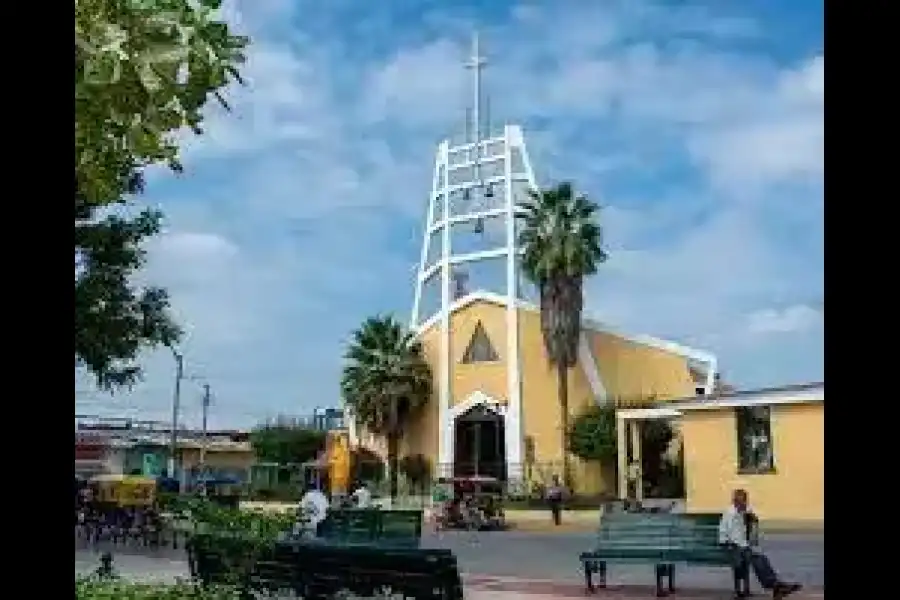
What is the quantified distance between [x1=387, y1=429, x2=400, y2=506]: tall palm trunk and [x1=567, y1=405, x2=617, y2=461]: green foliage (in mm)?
530

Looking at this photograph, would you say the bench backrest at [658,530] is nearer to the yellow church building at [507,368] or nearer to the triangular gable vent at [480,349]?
the yellow church building at [507,368]

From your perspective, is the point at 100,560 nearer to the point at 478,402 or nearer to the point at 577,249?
the point at 478,402

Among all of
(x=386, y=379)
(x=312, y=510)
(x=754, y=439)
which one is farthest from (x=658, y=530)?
(x=312, y=510)

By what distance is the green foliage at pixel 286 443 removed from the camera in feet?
11.9

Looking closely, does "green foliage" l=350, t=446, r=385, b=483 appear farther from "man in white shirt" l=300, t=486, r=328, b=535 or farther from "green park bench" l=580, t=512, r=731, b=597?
"green park bench" l=580, t=512, r=731, b=597

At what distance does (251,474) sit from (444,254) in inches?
33.6

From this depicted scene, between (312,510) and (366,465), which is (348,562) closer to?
(312,510)

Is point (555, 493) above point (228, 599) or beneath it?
above

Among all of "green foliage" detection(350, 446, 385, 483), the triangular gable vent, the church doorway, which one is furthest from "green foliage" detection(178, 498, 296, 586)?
the triangular gable vent

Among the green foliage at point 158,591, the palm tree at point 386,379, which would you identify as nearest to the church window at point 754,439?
the palm tree at point 386,379
